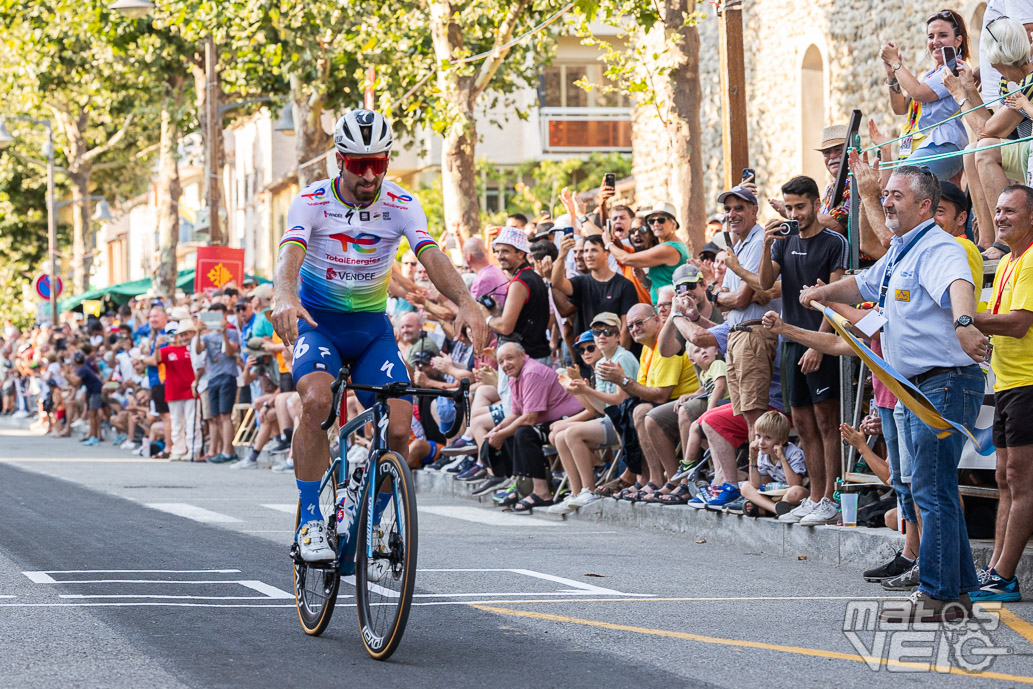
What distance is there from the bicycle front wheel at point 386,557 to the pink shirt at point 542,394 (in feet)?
25.9

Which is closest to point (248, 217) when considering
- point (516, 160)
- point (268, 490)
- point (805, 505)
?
point (516, 160)

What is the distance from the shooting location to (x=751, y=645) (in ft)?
25.4

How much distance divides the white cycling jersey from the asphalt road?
1.62 metres

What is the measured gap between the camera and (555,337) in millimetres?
16203

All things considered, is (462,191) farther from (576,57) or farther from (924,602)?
(576,57)

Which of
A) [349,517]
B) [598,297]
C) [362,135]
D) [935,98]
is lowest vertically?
[349,517]

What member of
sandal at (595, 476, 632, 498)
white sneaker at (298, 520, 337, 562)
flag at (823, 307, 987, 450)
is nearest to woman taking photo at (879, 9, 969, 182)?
flag at (823, 307, 987, 450)

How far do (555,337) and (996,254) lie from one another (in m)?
6.31

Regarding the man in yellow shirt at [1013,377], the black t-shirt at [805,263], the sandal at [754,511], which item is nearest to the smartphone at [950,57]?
the black t-shirt at [805,263]

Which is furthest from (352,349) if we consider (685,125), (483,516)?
(685,125)

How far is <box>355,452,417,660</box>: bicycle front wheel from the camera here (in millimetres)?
7074

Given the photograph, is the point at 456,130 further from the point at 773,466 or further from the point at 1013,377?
the point at 1013,377

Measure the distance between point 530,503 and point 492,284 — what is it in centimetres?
242

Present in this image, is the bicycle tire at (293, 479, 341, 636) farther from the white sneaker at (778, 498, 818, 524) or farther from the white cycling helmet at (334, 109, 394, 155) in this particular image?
the white sneaker at (778, 498, 818, 524)
